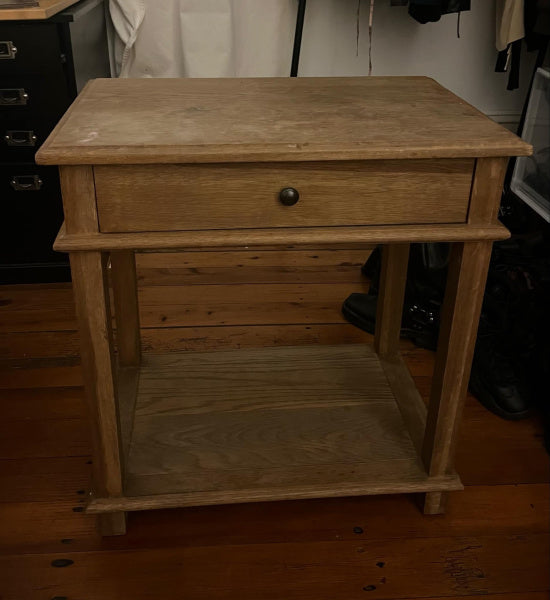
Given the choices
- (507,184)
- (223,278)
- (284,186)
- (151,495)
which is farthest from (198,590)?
(507,184)

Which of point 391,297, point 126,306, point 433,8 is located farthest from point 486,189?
point 433,8

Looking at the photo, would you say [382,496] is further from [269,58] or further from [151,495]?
[269,58]

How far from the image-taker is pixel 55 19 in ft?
6.41

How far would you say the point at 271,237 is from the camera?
1063mm

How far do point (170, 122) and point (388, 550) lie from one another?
0.88m

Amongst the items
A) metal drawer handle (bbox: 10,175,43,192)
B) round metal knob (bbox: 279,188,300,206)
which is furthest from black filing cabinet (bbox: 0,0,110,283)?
round metal knob (bbox: 279,188,300,206)

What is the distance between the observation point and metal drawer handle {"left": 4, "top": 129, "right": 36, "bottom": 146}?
2090 mm

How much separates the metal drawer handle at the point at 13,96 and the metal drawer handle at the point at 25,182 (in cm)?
23

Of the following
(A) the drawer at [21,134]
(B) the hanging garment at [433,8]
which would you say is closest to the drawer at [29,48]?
(A) the drawer at [21,134]

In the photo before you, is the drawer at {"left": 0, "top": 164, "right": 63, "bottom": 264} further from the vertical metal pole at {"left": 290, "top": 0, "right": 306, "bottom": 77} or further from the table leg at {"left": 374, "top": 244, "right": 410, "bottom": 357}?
the table leg at {"left": 374, "top": 244, "right": 410, "bottom": 357}

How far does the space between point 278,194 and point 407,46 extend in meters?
1.83

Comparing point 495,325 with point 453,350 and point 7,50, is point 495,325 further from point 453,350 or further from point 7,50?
point 7,50

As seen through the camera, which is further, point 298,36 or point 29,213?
point 298,36

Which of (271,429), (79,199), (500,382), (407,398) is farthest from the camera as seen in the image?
(500,382)
